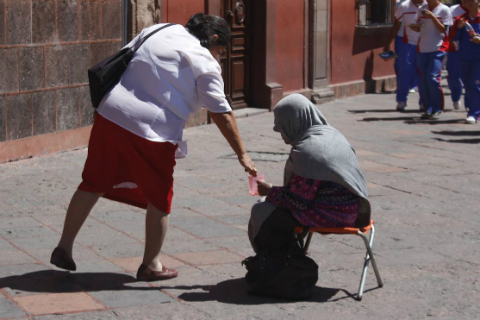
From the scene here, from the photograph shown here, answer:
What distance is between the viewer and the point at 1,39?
27.7ft

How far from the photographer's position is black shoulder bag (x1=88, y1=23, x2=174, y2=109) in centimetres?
493

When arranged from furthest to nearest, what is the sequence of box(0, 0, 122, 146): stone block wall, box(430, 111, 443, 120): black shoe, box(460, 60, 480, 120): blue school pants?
box(430, 111, 443, 120): black shoe < box(460, 60, 480, 120): blue school pants < box(0, 0, 122, 146): stone block wall

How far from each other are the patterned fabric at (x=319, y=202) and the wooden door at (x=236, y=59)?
7622mm

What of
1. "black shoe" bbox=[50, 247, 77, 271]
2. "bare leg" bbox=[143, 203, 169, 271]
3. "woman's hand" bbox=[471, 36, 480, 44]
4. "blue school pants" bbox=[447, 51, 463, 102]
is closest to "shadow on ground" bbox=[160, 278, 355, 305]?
"bare leg" bbox=[143, 203, 169, 271]

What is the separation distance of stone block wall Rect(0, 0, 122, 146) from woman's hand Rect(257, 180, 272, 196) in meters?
4.27

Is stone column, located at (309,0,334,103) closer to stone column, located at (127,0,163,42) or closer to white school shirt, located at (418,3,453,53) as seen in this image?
white school shirt, located at (418,3,453,53)

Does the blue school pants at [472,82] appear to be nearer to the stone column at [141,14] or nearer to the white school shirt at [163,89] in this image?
the stone column at [141,14]

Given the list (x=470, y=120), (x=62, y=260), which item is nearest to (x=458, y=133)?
(x=470, y=120)

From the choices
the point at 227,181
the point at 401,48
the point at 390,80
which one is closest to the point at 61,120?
the point at 227,181

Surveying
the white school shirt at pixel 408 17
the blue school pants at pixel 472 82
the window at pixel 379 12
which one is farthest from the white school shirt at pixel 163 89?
the window at pixel 379 12

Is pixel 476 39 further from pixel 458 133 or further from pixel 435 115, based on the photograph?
pixel 435 115

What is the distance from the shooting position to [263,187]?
4.98 meters

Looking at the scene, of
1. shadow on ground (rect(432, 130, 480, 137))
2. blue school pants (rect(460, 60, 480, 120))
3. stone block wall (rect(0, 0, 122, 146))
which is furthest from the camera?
blue school pants (rect(460, 60, 480, 120))

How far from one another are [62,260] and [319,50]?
1015 cm
